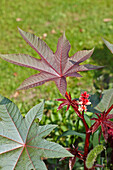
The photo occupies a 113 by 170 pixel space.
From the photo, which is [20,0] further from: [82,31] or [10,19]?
[82,31]

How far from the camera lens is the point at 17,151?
1.32m

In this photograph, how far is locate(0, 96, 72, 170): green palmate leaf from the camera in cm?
128

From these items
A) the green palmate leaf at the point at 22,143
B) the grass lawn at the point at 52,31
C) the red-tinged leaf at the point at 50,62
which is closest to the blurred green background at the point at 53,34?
the grass lawn at the point at 52,31

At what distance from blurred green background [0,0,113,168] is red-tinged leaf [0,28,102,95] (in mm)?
1281

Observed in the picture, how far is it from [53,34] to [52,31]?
93mm

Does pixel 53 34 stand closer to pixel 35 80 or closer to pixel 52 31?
pixel 52 31

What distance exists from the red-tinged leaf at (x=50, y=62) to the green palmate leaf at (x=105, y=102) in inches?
→ 17.5

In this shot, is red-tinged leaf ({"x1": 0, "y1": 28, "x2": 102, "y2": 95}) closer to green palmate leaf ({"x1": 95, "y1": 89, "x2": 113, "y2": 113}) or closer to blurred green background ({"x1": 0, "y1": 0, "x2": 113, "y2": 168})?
green palmate leaf ({"x1": 95, "y1": 89, "x2": 113, "y2": 113})

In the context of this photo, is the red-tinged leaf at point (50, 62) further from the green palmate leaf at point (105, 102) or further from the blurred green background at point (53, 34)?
the blurred green background at point (53, 34)

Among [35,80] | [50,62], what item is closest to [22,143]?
[35,80]

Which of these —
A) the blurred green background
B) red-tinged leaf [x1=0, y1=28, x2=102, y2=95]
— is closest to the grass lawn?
the blurred green background

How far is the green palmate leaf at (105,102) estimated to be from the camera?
5.31 feet

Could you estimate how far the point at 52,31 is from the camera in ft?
14.9

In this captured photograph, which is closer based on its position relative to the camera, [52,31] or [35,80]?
[35,80]
